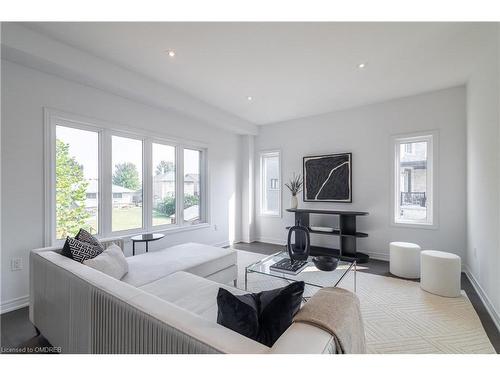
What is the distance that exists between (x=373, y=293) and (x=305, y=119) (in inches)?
139

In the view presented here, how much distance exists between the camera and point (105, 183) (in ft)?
10.5

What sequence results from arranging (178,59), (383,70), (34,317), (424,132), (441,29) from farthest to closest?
1. (424,132)
2. (383,70)
3. (178,59)
4. (441,29)
5. (34,317)

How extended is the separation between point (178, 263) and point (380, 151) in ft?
12.5

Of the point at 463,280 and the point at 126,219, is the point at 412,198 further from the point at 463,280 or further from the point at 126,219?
the point at 126,219

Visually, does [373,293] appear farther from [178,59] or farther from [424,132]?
[178,59]

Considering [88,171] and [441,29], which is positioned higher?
[441,29]

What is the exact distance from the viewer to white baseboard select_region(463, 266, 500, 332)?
2.14m

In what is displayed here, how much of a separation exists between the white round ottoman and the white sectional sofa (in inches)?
104

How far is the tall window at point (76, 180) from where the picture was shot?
282 centimetres

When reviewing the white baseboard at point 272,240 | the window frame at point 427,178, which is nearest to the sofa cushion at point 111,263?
the white baseboard at point 272,240

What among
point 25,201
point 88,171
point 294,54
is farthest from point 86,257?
point 294,54

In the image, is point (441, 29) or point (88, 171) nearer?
point (441, 29)

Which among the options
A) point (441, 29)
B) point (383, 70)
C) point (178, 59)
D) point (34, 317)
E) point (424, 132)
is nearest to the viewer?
point (34, 317)

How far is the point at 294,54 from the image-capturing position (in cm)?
259
